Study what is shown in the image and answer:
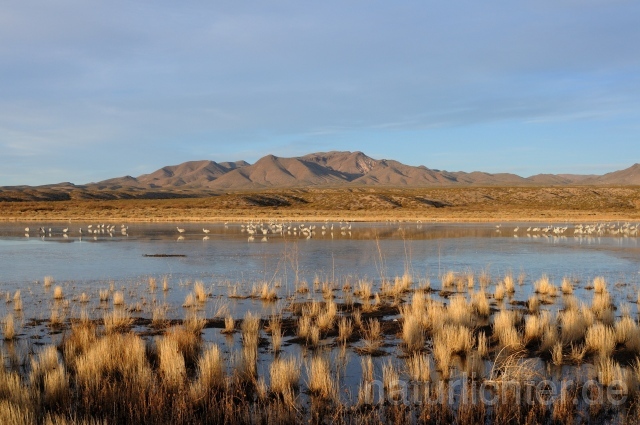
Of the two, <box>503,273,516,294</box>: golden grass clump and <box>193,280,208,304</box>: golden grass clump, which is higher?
<box>193,280,208,304</box>: golden grass clump

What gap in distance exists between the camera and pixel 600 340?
334 inches

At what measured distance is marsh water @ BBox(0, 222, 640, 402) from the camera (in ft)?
40.4

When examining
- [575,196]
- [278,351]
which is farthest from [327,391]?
[575,196]

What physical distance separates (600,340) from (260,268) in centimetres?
1261

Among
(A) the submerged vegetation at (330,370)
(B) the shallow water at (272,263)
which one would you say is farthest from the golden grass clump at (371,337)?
(B) the shallow water at (272,263)

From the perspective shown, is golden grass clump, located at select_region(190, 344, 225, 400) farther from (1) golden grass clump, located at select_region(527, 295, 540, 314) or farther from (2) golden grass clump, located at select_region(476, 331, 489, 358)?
(1) golden grass clump, located at select_region(527, 295, 540, 314)

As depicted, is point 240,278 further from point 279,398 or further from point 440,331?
point 279,398

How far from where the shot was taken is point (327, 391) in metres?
6.58

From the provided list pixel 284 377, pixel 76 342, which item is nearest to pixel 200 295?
pixel 76 342

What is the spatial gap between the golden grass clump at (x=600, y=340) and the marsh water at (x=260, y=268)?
2.91 metres

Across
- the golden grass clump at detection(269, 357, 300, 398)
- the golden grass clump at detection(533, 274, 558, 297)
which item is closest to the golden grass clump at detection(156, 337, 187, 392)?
the golden grass clump at detection(269, 357, 300, 398)

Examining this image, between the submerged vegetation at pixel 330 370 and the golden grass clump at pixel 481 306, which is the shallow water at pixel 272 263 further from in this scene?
the submerged vegetation at pixel 330 370

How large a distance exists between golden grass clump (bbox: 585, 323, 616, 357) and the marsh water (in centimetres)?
291

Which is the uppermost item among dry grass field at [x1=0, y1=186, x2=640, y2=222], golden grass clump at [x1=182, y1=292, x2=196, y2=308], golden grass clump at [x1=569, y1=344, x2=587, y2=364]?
dry grass field at [x1=0, y1=186, x2=640, y2=222]
